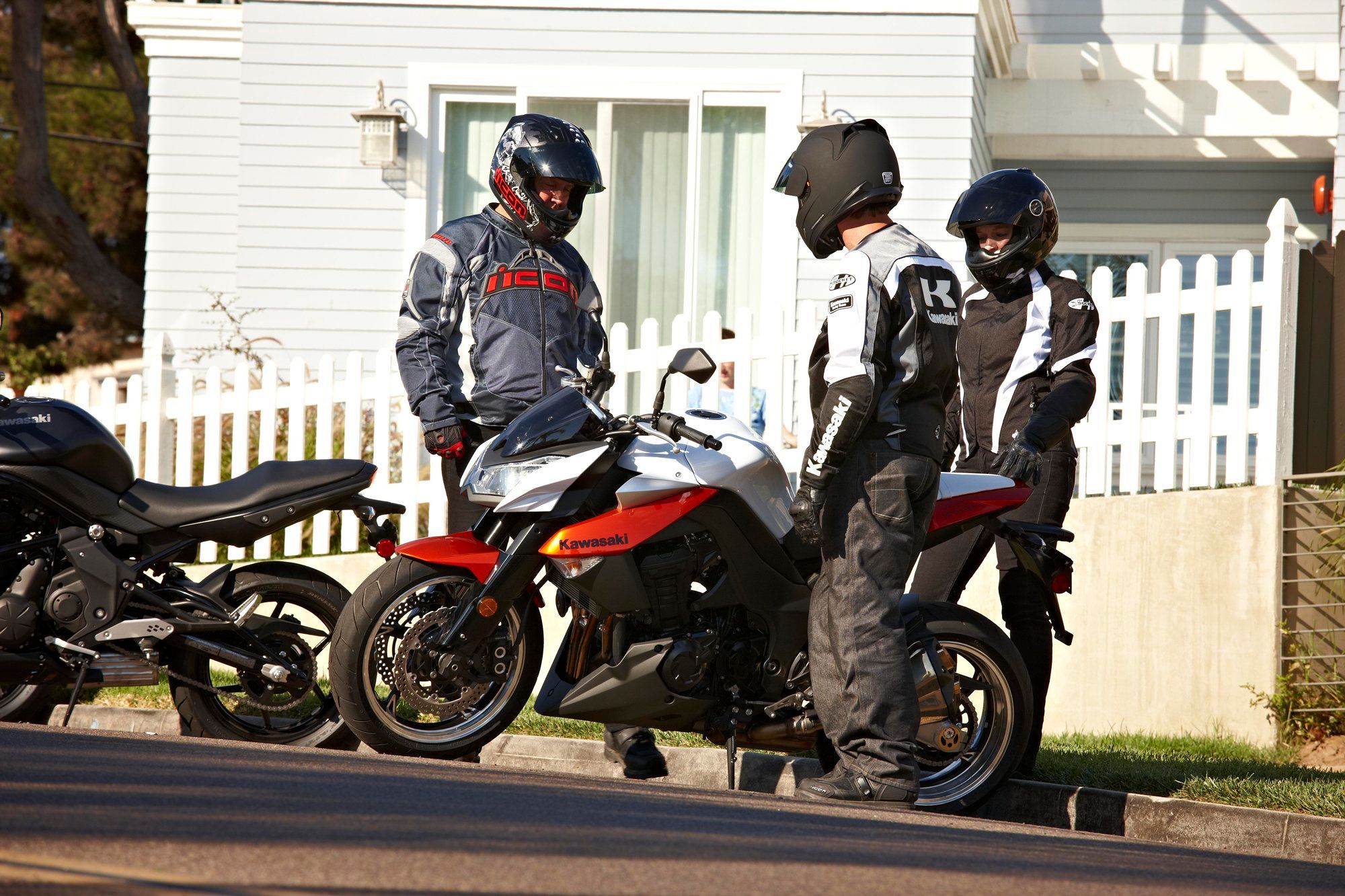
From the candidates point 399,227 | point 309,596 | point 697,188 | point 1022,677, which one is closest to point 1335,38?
point 697,188

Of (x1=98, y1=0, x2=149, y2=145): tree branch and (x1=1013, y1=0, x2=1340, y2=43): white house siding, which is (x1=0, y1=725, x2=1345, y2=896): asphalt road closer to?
(x1=1013, y1=0, x2=1340, y2=43): white house siding

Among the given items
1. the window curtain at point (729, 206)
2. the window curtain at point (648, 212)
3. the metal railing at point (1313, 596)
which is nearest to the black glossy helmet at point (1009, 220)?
the metal railing at point (1313, 596)

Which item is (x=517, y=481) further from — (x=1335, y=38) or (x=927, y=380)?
(x=1335, y=38)

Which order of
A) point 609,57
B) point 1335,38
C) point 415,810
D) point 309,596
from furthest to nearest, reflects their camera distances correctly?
point 1335,38, point 609,57, point 309,596, point 415,810

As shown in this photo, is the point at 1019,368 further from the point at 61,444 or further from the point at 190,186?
the point at 190,186

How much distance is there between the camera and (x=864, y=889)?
8.99 ft

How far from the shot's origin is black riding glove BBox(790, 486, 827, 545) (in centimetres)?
436

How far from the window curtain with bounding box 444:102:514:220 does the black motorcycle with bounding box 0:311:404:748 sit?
674 cm

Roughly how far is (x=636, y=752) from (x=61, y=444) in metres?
2.18

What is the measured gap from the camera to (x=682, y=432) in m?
4.36

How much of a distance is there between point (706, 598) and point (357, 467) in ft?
4.64

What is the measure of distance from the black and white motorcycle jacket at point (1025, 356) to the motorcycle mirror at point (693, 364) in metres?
1.19

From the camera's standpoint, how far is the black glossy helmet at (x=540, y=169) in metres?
5.23

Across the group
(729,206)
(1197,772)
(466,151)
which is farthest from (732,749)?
(466,151)
